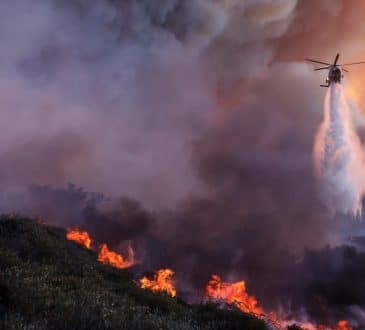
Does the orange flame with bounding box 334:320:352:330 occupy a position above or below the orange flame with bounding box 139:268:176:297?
above

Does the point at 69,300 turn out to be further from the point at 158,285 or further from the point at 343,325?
the point at 343,325

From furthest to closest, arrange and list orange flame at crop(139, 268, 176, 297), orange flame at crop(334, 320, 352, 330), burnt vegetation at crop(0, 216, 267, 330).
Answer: orange flame at crop(334, 320, 352, 330) < orange flame at crop(139, 268, 176, 297) < burnt vegetation at crop(0, 216, 267, 330)

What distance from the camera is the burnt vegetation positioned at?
379 inches

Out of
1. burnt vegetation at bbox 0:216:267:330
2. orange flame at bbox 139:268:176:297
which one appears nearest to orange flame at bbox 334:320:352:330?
orange flame at bbox 139:268:176:297

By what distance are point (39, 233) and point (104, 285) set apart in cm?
699

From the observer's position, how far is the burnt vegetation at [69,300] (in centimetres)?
963

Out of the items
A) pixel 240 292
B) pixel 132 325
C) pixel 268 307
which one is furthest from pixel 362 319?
pixel 132 325

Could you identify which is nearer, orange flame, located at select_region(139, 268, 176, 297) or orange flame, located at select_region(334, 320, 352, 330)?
orange flame, located at select_region(139, 268, 176, 297)

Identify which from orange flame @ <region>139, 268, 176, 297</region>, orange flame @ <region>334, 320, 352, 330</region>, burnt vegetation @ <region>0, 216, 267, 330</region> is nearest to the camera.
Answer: burnt vegetation @ <region>0, 216, 267, 330</region>

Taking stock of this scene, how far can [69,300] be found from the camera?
1132 cm

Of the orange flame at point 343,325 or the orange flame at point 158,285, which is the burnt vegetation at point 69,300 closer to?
the orange flame at point 158,285

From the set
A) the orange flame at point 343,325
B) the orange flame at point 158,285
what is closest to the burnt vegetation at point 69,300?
the orange flame at point 158,285

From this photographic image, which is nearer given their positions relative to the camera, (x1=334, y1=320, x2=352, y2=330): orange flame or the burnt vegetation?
the burnt vegetation

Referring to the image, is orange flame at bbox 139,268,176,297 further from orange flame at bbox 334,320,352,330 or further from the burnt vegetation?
orange flame at bbox 334,320,352,330
